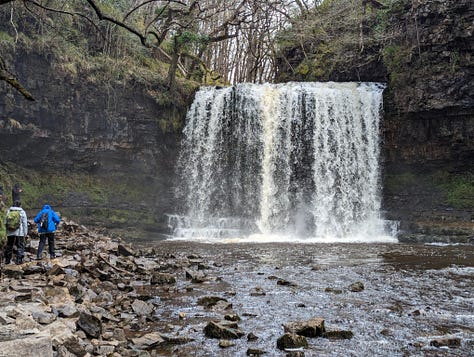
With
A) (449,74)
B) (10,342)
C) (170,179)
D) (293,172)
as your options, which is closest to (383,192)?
(293,172)

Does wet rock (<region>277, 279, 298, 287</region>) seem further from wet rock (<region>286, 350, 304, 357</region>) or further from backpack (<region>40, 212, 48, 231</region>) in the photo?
backpack (<region>40, 212, 48, 231</region>)

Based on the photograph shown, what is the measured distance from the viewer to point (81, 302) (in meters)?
6.29

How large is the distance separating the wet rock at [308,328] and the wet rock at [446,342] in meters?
1.31

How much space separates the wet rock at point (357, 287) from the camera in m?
8.06

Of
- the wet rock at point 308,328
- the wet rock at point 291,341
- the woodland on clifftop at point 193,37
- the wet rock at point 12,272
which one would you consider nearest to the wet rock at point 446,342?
the wet rock at point 308,328

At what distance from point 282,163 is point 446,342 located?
16.5 meters

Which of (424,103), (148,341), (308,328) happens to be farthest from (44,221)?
(424,103)

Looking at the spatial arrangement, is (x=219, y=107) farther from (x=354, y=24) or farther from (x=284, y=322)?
(x=284, y=322)

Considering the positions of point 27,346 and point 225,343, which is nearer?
point 27,346

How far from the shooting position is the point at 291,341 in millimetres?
5223

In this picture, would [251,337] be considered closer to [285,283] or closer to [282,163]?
[285,283]


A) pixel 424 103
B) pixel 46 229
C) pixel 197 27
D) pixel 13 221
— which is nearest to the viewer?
pixel 13 221

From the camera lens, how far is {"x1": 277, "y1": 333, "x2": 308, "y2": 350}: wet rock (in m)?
5.21

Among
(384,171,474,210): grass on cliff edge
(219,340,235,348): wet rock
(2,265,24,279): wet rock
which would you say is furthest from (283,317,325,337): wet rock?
(384,171,474,210): grass on cliff edge
